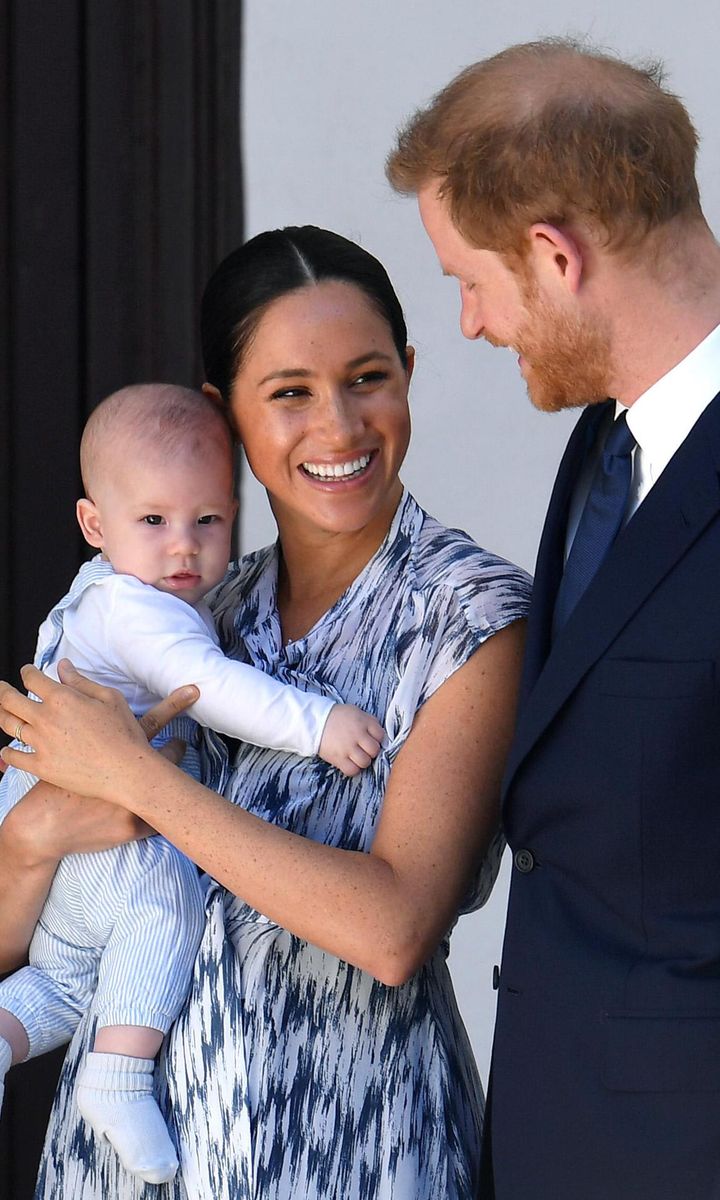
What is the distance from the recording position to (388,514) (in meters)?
2.32

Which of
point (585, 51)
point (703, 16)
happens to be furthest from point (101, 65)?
point (585, 51)

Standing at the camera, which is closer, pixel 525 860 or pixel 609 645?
pixel 609 645

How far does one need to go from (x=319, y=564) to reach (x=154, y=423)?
30 centimetres

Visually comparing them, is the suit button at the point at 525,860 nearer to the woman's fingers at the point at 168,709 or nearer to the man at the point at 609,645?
the man at the point at 609,645

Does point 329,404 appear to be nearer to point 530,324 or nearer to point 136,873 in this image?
point 530,324

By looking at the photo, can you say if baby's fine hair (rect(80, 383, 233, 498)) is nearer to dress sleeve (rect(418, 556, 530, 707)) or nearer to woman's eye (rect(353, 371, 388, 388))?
woman's eye (rect(353, 371, 388, 388))

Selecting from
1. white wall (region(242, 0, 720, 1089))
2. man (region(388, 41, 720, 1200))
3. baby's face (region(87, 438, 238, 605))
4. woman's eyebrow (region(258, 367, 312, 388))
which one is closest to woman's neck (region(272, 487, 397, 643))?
baby's face (region(87, 438, 238, 605))

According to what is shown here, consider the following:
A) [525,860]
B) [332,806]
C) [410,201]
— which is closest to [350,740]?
[332,806]

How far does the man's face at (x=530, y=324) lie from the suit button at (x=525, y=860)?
499 mm

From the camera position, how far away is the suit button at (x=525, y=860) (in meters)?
1.84

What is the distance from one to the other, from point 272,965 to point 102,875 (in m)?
0.26

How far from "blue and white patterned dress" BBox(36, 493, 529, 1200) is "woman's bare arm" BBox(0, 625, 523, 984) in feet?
0.18

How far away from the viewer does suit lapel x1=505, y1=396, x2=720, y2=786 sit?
67.3 inches

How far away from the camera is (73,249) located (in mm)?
3344
